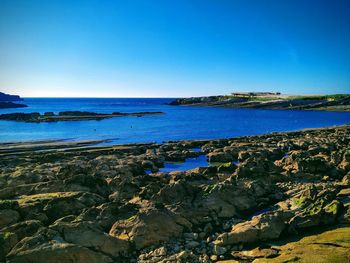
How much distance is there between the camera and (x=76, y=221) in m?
21.0

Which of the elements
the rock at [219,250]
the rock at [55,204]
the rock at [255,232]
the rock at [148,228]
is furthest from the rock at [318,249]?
the rock at [55,204]

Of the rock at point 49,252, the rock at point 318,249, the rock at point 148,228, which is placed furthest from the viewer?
the rock at point 148,228

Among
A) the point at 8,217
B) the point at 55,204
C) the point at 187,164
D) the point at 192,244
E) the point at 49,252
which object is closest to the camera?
the point at 49,252

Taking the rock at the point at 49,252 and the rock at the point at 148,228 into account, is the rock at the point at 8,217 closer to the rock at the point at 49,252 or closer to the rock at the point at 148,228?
the rock at the point at 49,252

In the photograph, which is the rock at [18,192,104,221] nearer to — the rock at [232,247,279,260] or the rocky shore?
the rocky shore

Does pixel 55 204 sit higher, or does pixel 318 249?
pixel 55 204

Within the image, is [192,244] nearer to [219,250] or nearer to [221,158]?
[219,250]

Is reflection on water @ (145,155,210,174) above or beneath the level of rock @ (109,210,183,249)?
beneath

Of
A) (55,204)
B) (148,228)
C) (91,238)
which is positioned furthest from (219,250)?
(55,204)

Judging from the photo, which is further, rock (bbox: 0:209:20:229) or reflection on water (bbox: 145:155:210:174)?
reflection on water (bbox: 145:155:210:174)

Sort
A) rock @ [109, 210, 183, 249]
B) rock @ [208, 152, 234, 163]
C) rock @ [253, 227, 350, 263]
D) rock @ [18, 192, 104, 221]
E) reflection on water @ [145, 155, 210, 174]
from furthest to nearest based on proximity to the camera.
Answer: rock @ [208, 152, 234, 163], reflection on water @ [145, 155, 210, 174], rock @ [18, 192, 104, 221], rock @ [109, 210, 183, 249], rock @ [253, 227, 350, 263]

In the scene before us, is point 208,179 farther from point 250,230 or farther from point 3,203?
point 3,203

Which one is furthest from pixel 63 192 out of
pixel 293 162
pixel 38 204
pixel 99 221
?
pixel 293 162

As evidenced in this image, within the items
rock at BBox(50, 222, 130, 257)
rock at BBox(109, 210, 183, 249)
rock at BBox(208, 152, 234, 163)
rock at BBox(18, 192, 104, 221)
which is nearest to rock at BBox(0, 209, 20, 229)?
rock at BBox(18, 192, 104, 221)
